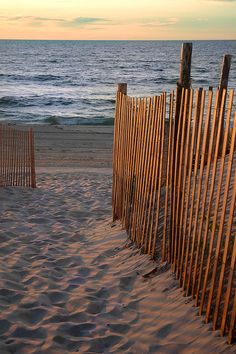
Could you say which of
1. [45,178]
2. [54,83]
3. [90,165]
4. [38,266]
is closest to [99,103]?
[54,83]

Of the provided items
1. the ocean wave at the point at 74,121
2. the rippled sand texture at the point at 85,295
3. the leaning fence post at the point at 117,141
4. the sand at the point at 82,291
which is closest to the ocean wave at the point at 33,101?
the ocean wave at the point at 74,121

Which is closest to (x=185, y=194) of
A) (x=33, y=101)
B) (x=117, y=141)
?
A: (x=117, y=141)

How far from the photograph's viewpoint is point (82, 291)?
438 cm

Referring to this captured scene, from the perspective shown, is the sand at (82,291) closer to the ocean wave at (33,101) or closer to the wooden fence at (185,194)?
the wooden fence at (185,194)

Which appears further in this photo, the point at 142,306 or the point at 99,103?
the point at 99,103

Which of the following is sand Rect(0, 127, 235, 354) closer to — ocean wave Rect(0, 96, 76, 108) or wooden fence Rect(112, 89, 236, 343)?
wooden fence Rect(112, 89, 236, 343)

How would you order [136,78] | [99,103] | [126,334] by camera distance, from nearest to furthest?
[126,334] < [99,103] < [136,78]

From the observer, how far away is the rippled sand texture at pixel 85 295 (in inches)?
134

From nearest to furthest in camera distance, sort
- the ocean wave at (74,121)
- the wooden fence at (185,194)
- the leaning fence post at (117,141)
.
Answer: the wooden fence at (185,194) → the leaning fence post at (117,141) → the ocean wave at (74,121)

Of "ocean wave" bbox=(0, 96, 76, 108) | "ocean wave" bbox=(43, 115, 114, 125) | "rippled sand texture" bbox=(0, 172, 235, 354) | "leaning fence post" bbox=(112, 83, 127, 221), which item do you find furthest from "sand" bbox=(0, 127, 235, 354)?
"ocean wave" bbox=(0, 96, 76, 108)

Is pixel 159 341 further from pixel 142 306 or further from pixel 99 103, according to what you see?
pixel 99 103

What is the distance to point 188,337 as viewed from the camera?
3305 millimetres

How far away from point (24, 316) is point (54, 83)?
143ft

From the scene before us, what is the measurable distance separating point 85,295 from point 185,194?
4.28ft
